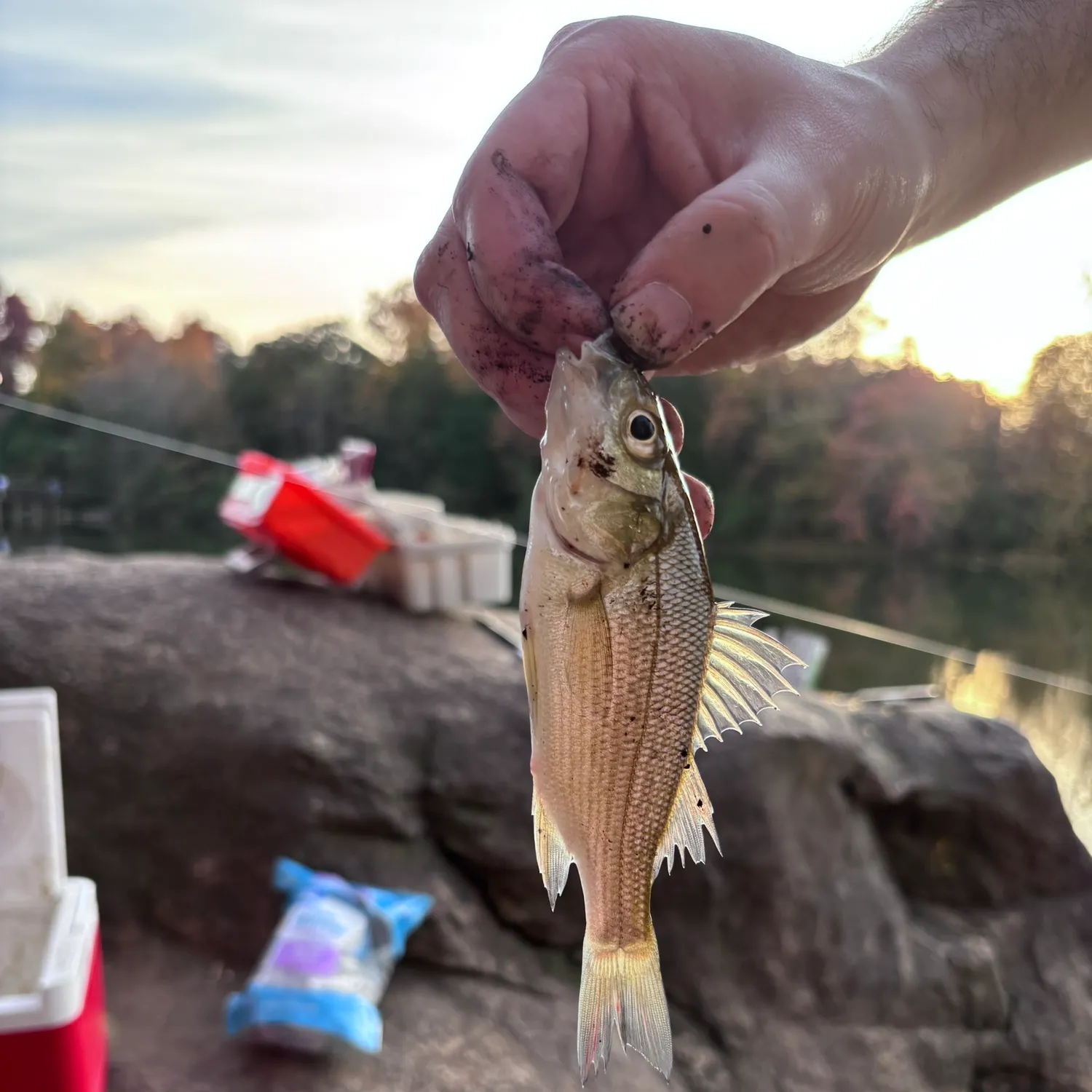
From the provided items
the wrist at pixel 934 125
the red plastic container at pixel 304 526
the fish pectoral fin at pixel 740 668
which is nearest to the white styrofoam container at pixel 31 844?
the red plastic container at pixel 304 526

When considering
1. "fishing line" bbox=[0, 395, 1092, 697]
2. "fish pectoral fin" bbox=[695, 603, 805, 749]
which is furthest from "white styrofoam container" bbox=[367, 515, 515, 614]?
"fish pectoral fin" bbox=[695, 603, 805, 749]

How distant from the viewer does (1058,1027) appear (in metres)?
2.36

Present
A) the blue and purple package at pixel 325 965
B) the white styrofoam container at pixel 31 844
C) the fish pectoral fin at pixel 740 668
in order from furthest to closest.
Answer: the blue and purple package at pixel 325 965 → the white styrofoam container at pixel 31 844 → the fish pectoral fin at pixel 740 668

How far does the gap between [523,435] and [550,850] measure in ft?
4.76

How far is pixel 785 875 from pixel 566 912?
1.86ft

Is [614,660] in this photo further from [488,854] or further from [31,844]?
[488,854]

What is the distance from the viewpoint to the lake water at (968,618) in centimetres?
235

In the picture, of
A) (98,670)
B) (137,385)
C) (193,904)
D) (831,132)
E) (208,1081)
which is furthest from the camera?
(137,385)

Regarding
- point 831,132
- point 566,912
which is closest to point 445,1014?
point 566,912

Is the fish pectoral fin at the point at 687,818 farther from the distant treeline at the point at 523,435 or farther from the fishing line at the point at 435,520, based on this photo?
the fishing line at the point at 435,520

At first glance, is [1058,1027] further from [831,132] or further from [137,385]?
[137,385]

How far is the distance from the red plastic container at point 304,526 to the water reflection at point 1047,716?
1.86m

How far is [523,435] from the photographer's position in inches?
83.3

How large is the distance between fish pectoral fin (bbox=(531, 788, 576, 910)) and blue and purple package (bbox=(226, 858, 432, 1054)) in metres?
1.16
